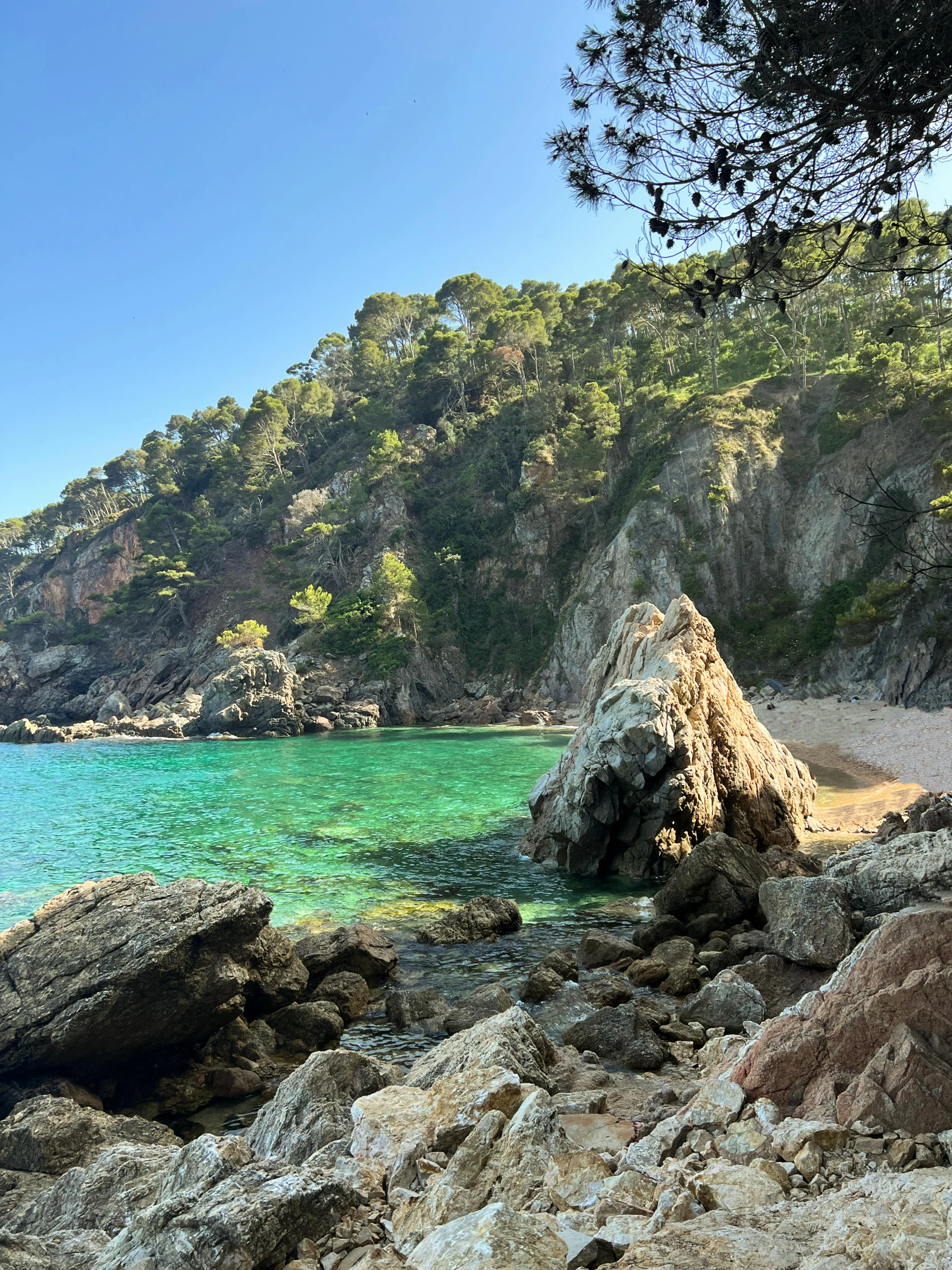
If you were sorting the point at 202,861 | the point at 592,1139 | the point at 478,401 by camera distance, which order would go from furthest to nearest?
1. the point at 478,401
2. the point at 202,861
3. the point at 592,1139

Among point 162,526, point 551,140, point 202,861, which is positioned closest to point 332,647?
point 162,526

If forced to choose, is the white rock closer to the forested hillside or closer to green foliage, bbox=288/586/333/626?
the forested hillside

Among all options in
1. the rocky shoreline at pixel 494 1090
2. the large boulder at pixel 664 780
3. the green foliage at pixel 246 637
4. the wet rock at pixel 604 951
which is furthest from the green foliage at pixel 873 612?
the green foliage at pixel 246 637

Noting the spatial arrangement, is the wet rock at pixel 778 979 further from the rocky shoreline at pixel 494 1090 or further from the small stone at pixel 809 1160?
the small stone at pixel 809 1160

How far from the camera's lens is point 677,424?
5731 centimetres

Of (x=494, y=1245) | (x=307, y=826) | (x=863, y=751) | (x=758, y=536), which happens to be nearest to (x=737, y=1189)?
(x=494, y=1245)

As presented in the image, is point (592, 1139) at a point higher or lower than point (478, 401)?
lower

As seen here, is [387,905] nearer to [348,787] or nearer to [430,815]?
[430,815]

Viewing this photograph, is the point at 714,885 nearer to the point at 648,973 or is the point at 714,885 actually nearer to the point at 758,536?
the point at 648,973

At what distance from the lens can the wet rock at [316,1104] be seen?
615cm

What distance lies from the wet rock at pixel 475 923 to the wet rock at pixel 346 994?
2.37 m

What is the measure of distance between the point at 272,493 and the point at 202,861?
75840 millimetres

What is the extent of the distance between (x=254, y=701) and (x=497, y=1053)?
53.1 m

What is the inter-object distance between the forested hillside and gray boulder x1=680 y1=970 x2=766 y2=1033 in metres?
26.4
